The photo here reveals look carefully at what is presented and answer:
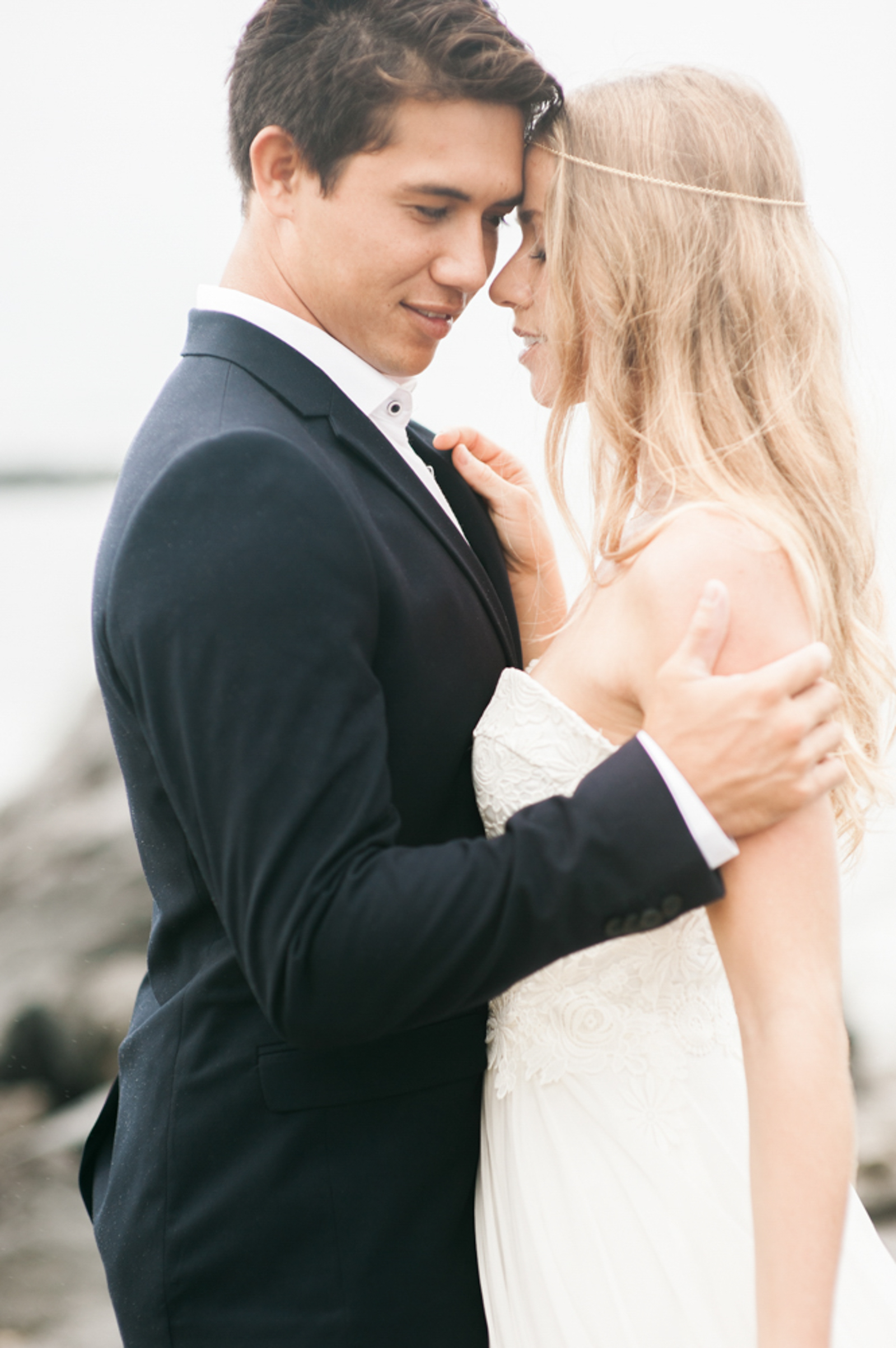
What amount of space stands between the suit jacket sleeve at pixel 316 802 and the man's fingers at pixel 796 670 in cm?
14

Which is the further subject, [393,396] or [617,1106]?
[393,396]

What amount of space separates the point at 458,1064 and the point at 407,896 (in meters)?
0.37

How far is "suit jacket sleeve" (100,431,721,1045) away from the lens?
0.85 metres

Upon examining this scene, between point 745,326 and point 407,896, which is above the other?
point 745,326

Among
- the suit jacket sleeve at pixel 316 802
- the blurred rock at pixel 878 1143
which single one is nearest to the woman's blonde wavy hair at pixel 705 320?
the suit jacket sleeve at pixel 316 802

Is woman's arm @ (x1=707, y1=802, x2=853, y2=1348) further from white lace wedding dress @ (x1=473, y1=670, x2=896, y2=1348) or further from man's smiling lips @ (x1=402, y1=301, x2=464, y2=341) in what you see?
man's smiling lips @ (x1=402, y1=301, x2=464, y2=341)

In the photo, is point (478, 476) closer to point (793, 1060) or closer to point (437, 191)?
point (437, 191)

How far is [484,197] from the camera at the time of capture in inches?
48.7

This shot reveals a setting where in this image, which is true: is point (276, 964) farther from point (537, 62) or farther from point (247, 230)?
point (537, 62)

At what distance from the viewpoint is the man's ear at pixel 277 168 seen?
1.19 metres

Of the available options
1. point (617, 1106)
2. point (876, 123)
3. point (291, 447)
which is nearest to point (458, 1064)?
point (617, 1106)

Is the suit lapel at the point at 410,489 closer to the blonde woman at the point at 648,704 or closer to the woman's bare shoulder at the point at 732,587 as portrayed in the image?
the blonde woman at the point at 648,704

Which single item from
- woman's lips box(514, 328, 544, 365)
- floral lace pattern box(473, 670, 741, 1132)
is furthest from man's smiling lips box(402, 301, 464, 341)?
floral lace pattern box(473, 670, 741, 1132)

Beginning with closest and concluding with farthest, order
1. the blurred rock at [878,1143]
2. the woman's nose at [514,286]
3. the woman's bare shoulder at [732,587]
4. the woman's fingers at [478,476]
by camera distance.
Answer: the woman's bare shoulder at [732,587] → the woman's nose at [514,286] → the woman's fingers at [478,476] → the blurred rock at [878,1143]
